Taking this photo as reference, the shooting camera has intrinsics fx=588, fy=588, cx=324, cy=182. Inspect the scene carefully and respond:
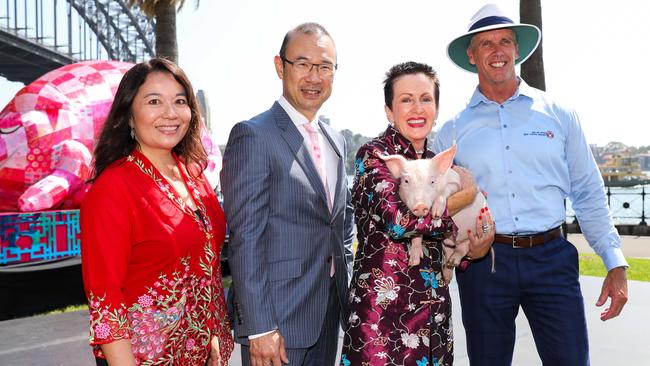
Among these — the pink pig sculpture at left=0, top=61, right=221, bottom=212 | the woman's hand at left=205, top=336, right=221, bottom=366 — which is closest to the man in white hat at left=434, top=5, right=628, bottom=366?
the woman's hand at left=205, top=336, right=221, bottom=366

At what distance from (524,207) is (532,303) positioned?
0.54 m

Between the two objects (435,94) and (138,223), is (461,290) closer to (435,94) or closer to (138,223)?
(435,94)

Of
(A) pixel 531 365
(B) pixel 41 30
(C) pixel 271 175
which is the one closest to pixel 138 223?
(C) pixel 271 175

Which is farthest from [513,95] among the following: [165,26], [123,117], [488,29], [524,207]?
[165,26]

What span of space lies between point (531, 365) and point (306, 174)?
3.21m

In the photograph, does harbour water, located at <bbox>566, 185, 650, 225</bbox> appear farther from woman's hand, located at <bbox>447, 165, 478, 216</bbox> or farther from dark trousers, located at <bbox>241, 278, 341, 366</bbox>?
dark trousers, located at <bbox>241, 278, 341, 366</bbox>

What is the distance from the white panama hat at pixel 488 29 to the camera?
344 centimetres

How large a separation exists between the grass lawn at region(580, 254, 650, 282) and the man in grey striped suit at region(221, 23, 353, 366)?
7482 millimetres

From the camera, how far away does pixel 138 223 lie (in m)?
2.29

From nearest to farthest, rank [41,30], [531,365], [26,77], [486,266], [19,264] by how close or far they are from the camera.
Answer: [486,266] < [531,365] < [19,264] < [41,30] < [26,77]

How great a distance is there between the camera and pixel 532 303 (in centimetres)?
332

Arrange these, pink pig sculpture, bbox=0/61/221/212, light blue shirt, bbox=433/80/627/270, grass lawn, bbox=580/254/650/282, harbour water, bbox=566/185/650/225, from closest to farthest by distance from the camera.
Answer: light blue shirt, bbox=433/80/627/270 < pink pig sculpture, bbox=0/61/221/212 < grass lawn, bbox=580/254/650/282 < harbour water, bbox=566/185/650/225

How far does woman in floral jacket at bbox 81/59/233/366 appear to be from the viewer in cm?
221

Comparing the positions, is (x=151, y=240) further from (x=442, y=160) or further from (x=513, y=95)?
(x=513, y=95)
